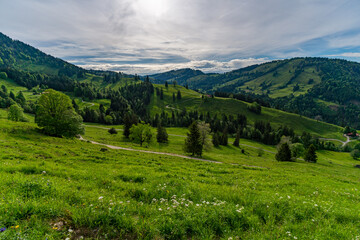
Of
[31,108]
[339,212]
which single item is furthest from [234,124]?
[31,108]

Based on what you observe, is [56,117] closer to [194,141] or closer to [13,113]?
[194,141]

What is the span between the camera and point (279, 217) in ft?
22.4

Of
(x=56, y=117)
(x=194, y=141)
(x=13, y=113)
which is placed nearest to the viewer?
(x=56, y=117)

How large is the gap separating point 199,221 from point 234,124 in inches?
6967

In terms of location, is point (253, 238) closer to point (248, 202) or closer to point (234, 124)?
point (248, 202)

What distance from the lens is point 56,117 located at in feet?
126

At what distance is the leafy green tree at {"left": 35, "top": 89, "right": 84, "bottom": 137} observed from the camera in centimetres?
3703

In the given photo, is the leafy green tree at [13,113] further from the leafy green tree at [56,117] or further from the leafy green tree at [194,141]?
the leafy green tree at [194,141]

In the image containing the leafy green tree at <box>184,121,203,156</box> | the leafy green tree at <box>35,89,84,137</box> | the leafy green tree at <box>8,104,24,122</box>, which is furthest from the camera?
the leafy green tree at <box>8,104,24,122</box>

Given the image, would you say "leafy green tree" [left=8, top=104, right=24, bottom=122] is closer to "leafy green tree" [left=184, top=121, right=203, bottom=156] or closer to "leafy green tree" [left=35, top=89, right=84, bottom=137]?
"leafy green tree" [left=35, top=89, right=84, bottom=137]

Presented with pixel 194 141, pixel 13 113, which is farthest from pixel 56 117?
pixel 13 113

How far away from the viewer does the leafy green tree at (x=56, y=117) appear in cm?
3703

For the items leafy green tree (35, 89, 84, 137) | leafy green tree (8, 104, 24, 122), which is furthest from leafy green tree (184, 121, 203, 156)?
leafy green tree (8, 104, 24, 122)

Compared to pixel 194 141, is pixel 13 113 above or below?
above
